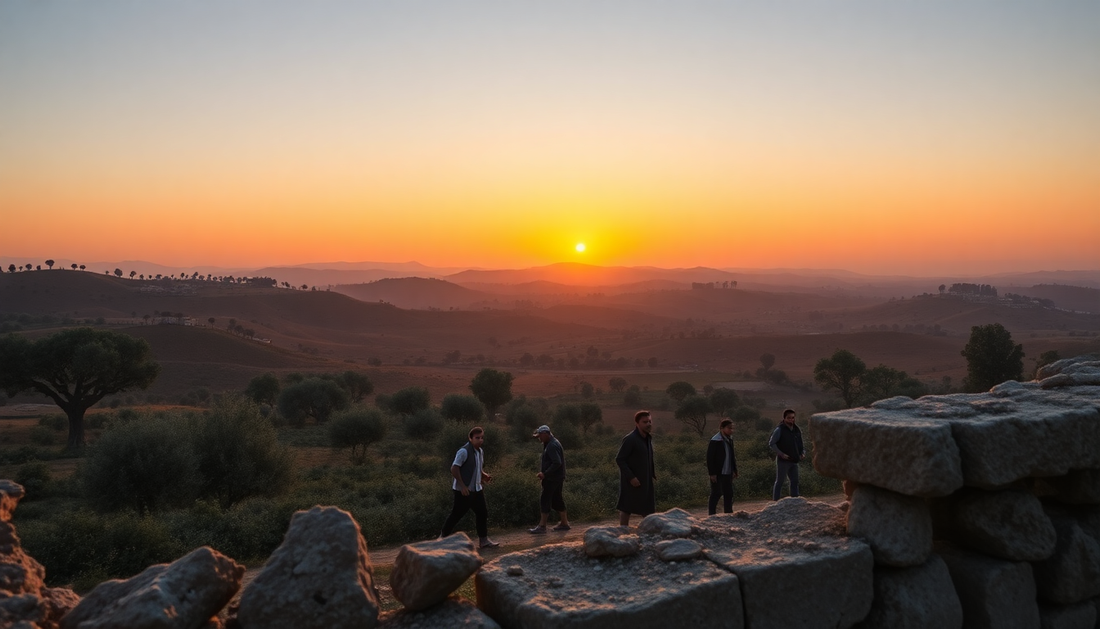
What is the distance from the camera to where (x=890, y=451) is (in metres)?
5.73

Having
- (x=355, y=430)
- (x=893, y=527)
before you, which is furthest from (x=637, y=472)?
(x=355, y=430)

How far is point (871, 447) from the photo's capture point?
588cm

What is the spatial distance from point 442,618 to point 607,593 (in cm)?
116

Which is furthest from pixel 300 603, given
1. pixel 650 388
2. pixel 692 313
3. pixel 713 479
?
Result: pixel 692 313

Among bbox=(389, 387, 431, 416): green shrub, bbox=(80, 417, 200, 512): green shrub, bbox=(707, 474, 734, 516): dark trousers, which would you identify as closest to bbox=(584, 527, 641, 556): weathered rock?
bbox=(707, 474, 734, 516): dark trousers

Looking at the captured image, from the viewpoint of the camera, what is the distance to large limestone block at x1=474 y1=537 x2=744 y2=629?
15.7 ft

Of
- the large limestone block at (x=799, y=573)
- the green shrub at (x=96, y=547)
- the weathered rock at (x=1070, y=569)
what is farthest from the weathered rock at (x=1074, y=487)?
the green shrub at (x=96, y=547)

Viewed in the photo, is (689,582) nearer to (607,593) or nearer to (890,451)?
(607,593)

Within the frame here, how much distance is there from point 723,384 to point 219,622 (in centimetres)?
6824

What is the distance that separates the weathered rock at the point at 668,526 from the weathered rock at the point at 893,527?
1.35 metres

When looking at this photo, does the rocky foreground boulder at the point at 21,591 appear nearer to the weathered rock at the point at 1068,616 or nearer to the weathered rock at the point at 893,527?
the weathered rock at the point at 893,527

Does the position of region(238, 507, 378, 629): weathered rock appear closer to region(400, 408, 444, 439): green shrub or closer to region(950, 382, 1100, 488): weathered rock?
region(950, 382, 1100, 488): weathered rock

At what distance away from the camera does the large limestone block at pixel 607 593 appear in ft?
15.7

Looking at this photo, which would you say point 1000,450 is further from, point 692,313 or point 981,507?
point 692,313
